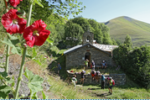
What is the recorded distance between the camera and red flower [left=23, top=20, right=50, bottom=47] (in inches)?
32.4

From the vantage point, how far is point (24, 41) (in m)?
0.84

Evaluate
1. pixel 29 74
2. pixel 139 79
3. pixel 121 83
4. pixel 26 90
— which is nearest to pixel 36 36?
pixel 29 74

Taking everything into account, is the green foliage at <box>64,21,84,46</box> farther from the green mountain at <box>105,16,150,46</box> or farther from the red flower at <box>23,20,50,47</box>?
the red flower at <box>23,20,50,47</box>

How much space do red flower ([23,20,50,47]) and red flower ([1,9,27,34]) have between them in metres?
0.09

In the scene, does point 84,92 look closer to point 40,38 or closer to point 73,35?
point 40,38

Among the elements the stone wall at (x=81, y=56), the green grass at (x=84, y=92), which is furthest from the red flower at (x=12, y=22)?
the stone wall at (x=81, y=56)

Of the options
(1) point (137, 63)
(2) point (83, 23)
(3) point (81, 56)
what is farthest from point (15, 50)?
(2) point (83, 23)

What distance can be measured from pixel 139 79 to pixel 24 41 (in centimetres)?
1564

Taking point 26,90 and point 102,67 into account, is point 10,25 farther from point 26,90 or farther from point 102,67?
point 102,67

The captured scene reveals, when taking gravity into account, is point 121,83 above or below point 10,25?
below

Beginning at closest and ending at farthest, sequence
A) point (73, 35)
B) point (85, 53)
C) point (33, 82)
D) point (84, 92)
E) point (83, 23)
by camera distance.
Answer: point (33, 82) < point (84, 92) < point (85, 53) < point (73, 35) < point (83, 23)

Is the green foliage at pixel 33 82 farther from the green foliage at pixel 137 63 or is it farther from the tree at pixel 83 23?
the tree at pixel 83 23

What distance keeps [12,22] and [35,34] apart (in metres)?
0.20

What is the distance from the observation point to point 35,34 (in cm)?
88
